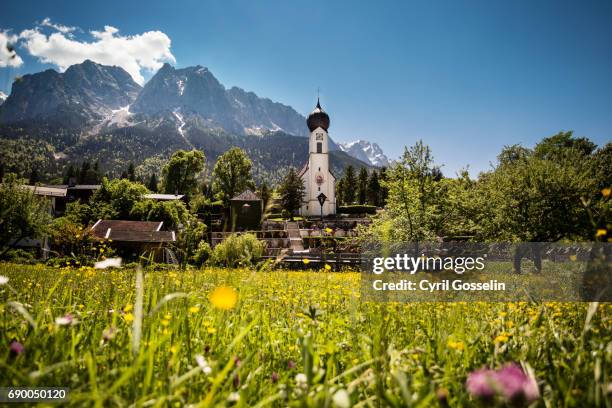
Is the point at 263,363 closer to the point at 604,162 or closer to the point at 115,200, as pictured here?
the point at 115,200

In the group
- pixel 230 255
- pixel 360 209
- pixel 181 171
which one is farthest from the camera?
pixel 360 209

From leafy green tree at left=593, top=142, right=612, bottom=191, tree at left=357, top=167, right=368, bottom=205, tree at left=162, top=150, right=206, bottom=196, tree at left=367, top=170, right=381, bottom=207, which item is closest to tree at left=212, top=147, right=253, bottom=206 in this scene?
tree at left=162, top=150, right=206, bottom=196

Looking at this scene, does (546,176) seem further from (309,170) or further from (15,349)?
(309,170)

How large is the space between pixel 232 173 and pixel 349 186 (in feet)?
127

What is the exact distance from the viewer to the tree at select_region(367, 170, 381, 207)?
293 feet

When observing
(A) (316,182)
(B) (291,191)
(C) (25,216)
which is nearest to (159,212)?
(C) (25,216)

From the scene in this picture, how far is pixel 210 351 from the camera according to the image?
176cm

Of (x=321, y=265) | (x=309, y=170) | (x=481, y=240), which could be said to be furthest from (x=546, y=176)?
(x=309, y=170)

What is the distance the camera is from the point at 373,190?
297ft

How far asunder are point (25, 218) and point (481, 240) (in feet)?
88.4

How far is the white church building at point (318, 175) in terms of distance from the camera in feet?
272

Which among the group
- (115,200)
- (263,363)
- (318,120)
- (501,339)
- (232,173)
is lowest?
(263,363)

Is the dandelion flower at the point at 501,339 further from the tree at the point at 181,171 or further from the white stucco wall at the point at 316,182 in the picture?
the white stucco wall at the point at 316,182

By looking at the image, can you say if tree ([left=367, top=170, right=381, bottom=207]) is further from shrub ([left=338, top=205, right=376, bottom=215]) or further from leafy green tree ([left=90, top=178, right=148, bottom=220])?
leafy green tree ([left=90, top=178, right=148, bottom=220])
